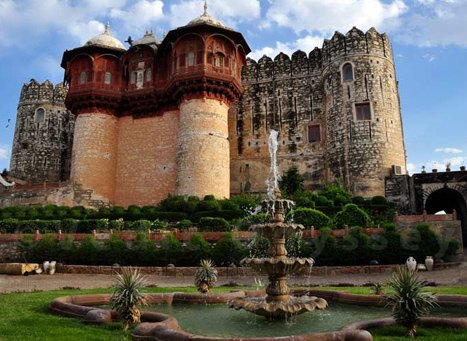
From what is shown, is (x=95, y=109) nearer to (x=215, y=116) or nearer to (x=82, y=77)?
(x=82, y=77)

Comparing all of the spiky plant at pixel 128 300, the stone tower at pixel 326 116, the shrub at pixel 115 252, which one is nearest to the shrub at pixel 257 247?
the shrub at pixel 115 252

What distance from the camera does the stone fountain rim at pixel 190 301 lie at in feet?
19.7

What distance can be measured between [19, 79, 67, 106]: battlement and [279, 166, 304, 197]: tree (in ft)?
84.9

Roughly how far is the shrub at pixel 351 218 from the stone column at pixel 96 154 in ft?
63.8

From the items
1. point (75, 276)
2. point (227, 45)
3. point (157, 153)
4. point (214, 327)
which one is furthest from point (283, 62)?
point (214, 327)

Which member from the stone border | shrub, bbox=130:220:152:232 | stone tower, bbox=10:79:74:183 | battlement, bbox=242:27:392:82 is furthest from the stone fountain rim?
stone tower, bbox=10:79:74:183

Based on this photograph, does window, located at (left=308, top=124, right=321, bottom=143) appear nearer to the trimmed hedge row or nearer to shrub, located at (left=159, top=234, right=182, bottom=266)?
the trimmed hedge row

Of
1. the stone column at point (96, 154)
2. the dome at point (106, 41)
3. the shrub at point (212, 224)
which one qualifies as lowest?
the shrub at point (212, 224)

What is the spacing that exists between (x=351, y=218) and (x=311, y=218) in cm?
204

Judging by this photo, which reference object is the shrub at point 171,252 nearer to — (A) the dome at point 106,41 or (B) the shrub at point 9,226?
(B) the shrub at point 9,226

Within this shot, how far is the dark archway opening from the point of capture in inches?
1184

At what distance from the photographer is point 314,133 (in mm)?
35938

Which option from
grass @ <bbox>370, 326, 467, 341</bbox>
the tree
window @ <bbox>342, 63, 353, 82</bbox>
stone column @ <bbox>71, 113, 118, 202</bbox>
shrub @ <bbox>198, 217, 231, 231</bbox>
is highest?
window @ <bbox>342, 63, 353, 82</bbox>

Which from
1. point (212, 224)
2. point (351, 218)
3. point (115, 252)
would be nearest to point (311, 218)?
point (351, 218)
